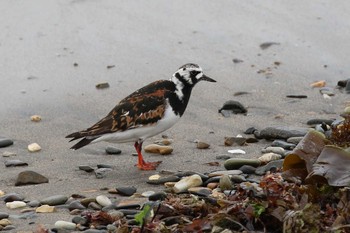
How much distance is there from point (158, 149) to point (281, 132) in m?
0.86

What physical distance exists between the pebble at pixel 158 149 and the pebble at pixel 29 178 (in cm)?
98

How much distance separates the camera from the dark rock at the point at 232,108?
23.5 feet

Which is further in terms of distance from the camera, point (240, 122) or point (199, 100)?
point (199, 100)

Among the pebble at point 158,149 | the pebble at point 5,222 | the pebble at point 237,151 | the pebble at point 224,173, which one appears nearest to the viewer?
the pebble at point 5,222

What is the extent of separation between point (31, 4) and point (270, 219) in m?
5.12

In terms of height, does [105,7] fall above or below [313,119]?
above

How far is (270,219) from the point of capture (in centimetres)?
409

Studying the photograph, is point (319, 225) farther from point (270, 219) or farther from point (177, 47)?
point (177, 47)

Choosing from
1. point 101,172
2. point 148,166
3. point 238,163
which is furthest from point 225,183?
point 101,172

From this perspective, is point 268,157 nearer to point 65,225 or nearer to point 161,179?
point 161,179

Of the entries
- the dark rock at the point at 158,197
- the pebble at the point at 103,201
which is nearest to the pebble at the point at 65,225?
the pebble at the point at 103,201

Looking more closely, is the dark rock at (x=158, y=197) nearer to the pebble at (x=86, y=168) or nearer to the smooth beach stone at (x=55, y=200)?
the smooth beach stone at (x=55, y=200)

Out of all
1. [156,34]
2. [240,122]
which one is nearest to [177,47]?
[156,34]

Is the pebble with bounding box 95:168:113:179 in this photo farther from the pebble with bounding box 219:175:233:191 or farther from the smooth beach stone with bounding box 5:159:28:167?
the pebble with bounding box 219:175:233:191
